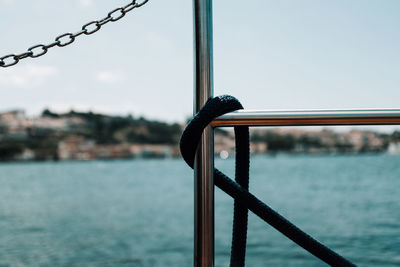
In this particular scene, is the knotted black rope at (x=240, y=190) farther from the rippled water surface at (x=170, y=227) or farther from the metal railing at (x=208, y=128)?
the rippled water surface at (x=170, y=227)

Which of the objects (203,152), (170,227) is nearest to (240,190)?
(203,152)

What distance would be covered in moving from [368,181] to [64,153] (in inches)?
2269

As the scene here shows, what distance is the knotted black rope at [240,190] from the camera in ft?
2.11

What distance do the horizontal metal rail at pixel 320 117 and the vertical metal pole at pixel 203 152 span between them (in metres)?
0.07

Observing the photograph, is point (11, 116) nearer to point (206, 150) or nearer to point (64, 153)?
point (64, 153)

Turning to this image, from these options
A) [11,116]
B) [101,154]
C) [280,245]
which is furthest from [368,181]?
[101,154]

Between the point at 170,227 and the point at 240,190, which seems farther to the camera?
the point at 170,227

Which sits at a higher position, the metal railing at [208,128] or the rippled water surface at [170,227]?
the metal railing at [208,128]

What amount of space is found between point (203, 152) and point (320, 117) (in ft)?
0.57

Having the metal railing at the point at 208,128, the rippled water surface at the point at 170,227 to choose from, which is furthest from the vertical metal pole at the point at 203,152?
the rippled water surface at the point at 170,227

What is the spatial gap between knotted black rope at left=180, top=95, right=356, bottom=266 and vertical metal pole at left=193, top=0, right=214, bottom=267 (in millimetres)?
15

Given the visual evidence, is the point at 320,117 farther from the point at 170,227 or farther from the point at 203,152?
the point at 170,227

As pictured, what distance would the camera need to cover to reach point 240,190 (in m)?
0.68

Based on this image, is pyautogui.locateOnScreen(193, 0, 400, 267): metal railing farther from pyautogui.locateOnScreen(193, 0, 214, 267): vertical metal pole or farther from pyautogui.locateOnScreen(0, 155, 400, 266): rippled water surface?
pyautogui.locateOnScreen(0, 155, 400, 266): rippled water surface
